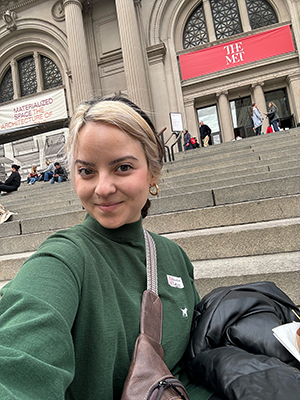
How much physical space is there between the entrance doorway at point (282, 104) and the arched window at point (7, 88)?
57.0 feet

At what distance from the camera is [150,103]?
14.8 metres

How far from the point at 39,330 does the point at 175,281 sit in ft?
2.32

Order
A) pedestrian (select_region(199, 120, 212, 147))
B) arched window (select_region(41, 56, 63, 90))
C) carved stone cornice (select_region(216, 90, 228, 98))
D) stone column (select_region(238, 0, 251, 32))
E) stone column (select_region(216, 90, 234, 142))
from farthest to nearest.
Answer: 1. arched window (select_region(41, 56, 63, 90))
2. stone column (select_region(216, 90, 234, 142))
3. carved stone cornice (select_region(216, 90, 228, 98))
4. stone column (select_region(238, 0, 251, 32))
5. pedestrian (select_region(199, 120, 212, 147))

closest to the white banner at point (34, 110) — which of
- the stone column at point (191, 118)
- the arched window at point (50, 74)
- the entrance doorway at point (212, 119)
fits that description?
the arched window at point (50, 74)

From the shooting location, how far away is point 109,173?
100cm

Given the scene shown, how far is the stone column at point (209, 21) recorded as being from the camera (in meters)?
15.7

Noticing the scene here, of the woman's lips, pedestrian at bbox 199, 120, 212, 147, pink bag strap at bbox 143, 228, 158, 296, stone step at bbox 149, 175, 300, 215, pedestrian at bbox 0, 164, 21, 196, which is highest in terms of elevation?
pedestrian at bbox 199, 120, 212, 147

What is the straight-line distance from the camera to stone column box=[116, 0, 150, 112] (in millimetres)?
13812

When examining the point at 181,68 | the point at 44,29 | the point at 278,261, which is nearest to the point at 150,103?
the point at 181,68

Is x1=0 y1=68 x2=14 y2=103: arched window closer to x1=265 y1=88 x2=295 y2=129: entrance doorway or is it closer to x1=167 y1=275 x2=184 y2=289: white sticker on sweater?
x1=265 y1=88 x2=295 y2=129: entrance doorway

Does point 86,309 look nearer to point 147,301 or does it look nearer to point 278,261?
point 147,301

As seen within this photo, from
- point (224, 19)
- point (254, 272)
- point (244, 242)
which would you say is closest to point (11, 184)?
point (244, 242)

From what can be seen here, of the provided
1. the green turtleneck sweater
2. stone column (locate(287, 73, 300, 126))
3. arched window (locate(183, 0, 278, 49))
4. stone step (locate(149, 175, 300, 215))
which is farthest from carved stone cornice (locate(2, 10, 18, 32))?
the green turtleneck sweater

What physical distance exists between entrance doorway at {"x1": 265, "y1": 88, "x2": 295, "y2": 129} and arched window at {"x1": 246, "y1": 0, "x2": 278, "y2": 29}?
147 inches
